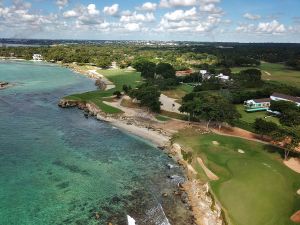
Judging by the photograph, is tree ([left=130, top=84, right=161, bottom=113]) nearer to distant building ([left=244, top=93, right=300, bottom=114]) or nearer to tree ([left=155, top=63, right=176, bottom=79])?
distant building ([left=244, top=93, right=300, bottom=114])

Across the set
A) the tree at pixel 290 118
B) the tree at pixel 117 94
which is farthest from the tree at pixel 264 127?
the tree at pixel 117 94

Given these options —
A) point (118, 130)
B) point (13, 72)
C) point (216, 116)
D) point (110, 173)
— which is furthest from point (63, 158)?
point (13, 72)

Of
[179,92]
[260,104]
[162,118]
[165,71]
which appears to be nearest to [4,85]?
[165,71]

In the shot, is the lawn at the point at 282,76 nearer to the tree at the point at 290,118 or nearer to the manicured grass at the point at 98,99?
the tree at the point at 290,118

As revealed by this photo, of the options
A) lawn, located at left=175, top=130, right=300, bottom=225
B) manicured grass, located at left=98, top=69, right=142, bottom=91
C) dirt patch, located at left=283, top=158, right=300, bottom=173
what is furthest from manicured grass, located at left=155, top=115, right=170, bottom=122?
manicured grass, located at left=98, top=69, right=142, bottom=91

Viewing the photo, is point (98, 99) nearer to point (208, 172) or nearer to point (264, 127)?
point (264, 127)

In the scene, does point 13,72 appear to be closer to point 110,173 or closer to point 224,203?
point 110,173

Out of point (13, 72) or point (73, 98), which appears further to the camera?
point (13, 72)
